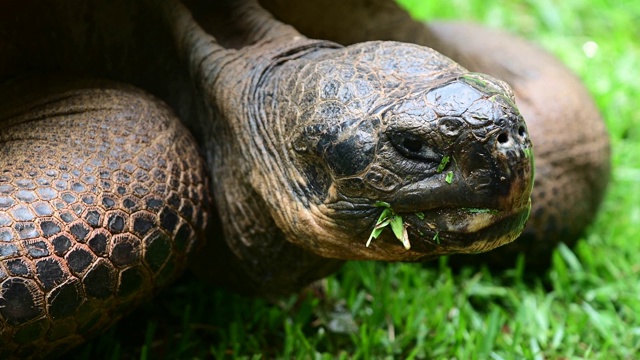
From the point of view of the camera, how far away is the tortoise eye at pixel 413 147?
161 centimetres

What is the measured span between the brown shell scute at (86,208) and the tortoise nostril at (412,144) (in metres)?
0.62

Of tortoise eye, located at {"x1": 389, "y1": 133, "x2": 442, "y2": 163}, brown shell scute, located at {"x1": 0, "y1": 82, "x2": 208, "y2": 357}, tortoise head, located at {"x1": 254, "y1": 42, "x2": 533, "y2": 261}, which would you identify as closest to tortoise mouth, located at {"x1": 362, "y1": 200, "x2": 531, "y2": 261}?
tortoise head, located at {"x1": 254, "y1": 42, "x2": 533, "y2": 261}

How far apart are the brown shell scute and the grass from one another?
40 cm

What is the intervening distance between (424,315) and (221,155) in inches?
33.7

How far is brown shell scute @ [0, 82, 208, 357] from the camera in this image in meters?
1.71

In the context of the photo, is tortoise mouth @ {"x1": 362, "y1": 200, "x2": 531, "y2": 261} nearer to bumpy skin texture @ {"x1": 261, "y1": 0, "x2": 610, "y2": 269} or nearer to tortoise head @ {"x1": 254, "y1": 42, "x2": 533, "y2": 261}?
tortoise head @ {"x1": 254, "y1": 42, "x2": 533, "y2": 261}

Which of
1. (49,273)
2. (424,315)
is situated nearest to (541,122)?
(424,315)

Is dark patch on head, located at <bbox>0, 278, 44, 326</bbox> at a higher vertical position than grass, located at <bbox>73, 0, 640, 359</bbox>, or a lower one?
higher

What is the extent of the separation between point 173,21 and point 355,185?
2.81 ft

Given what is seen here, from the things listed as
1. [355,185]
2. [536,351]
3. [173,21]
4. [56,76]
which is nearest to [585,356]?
[536,351]

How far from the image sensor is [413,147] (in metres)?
1.62

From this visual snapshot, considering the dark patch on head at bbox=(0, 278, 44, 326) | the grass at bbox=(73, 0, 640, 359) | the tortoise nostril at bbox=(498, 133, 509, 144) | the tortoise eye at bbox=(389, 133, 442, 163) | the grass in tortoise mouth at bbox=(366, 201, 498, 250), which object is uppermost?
the tortoise nostril at bbox=(498, 133, 509, 144)

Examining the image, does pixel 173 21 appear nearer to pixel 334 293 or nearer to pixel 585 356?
pixel 334 293

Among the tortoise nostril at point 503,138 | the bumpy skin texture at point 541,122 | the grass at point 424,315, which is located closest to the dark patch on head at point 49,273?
the grass at point 424,315
